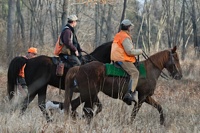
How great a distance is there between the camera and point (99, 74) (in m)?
7.73

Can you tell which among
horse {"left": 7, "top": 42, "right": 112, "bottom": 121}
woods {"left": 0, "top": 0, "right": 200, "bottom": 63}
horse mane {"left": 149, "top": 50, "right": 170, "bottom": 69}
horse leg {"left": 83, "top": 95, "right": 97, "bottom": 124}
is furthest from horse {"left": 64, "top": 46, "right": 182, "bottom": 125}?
woods {"left": 0, "top": 0, "right": 200, "bottom": 63}

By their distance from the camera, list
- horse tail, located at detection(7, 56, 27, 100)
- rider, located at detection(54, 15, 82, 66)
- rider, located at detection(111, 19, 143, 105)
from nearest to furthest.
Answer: rider, located at detection(111, 19, 143, 105) < rider, located at detection(54, 15, 82, 66) < horse tail, located at detection(7, 56, 27, 100)

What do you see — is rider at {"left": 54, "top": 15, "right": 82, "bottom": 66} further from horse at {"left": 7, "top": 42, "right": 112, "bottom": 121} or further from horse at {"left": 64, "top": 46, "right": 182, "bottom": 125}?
horse at {"left": 64, "top": 46, "right": 182, "bottom": 125}

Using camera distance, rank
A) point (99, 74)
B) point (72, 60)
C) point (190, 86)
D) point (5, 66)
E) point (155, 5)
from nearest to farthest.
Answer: point (99, 74)
point (72, 60)
point (190, 86)
point (5, 66)
point (155, 5)

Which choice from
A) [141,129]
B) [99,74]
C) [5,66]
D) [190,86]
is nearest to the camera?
[141,129]

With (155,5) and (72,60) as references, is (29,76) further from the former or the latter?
(155,5)

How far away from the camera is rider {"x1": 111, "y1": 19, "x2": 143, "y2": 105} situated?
7.78 meters

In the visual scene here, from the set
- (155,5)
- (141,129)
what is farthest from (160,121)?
(155,5)

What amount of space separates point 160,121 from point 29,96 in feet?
10.3

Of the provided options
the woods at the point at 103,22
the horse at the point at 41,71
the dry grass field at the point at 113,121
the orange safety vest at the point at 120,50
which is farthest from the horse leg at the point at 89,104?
the woods at the point at 103,22

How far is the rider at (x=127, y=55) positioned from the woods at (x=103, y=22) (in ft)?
35.7

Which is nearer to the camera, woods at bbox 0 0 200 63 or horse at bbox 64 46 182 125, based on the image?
horse at bbox 64 46 182 125

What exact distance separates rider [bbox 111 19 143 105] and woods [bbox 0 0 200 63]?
35.7ft

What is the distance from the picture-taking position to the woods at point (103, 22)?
2022cm
